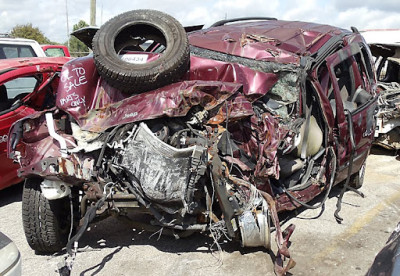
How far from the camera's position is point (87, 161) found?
3260 millimetres

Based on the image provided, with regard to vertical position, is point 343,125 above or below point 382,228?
above

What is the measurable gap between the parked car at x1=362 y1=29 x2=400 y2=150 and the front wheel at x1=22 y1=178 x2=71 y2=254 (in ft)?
16.3

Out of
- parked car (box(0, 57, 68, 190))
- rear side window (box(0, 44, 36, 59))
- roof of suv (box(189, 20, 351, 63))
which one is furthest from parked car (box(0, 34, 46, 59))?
roof of suv (box(189, 20, 351, 63))

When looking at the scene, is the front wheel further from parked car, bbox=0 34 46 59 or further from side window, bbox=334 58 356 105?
parked car, bbox=0 34 46 59

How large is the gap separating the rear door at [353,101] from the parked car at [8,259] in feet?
10.1

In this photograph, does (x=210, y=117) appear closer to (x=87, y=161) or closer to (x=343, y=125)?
(x=87, y=161)

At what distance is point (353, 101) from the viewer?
4715mm

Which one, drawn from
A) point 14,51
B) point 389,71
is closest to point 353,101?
point 389,71

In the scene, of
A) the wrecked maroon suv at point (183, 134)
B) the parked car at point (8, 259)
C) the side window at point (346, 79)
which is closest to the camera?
the parked car at point (8, 259)

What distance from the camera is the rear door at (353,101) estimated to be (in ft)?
13.8

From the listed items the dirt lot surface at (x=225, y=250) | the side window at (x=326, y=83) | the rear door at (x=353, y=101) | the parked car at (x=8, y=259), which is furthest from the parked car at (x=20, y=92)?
the rear door at (x=353, y=101)

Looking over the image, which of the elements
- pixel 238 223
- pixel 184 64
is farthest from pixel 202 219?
pixel 184 64

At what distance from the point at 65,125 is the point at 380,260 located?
2.63m

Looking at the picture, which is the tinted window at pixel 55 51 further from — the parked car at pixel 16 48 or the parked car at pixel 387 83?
the parked car at pixel 387 83
